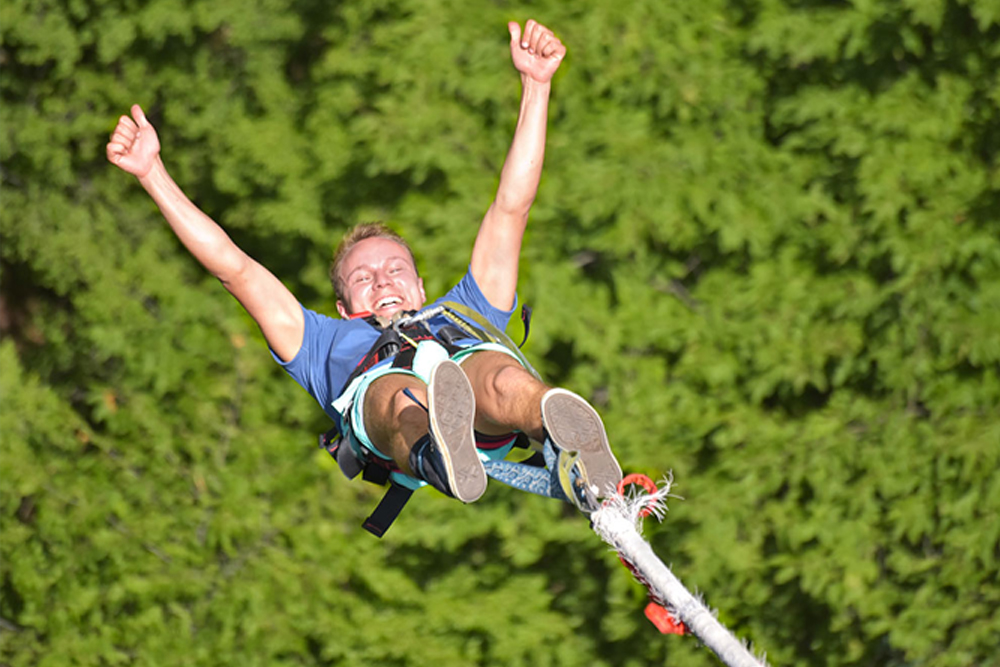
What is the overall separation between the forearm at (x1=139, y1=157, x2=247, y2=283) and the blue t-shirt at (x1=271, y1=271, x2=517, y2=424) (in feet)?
1.03

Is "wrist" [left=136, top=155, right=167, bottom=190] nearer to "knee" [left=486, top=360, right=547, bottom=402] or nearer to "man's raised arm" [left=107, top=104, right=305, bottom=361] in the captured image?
"man's raised arm" [left=107, top=104, right=305, bottom=361]

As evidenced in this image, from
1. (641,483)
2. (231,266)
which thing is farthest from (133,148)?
(641,483)

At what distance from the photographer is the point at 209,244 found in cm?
421

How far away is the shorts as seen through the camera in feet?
13.4

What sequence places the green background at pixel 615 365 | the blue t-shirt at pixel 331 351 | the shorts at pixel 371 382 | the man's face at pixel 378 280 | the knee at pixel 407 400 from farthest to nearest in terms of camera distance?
the green background at pixel 615 365
the man's face at pixel 378 280
the blue t-shirt at pixel 331 351
the shorts at pixel 371 382
the knee at pixel 407 400

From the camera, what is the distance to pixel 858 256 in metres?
7.68

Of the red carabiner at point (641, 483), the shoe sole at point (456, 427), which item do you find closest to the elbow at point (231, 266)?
the shoe sole at point (456, 427)

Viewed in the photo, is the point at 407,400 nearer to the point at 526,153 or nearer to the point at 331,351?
the point at 331,351

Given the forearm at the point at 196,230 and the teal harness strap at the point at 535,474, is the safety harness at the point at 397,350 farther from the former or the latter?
the forearm at the point at 196,230

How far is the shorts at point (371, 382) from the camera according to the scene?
408 cm

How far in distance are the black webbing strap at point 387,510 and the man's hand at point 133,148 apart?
1224mm

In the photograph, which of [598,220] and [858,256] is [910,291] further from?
[598,220]

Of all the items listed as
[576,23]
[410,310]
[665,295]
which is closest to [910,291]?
[665,295]

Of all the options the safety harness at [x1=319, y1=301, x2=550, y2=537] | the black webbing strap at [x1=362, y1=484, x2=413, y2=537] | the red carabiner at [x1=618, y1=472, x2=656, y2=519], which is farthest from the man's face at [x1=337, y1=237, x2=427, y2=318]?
the red carabiner at [x1=618, y1=472, x2=656, y2=519]
